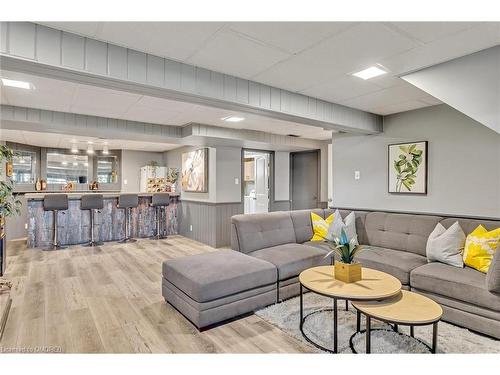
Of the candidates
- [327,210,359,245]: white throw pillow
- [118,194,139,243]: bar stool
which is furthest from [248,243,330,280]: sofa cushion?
[118,194,139,243]: bar stool

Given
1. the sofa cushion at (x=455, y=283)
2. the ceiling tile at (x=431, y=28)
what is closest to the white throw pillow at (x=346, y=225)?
the sofa cushion at (x=455, y=283)

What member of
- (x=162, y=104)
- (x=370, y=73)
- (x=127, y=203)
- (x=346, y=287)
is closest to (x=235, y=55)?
(x=370, y=73)

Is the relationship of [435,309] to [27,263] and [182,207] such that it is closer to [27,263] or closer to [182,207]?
[27,263]

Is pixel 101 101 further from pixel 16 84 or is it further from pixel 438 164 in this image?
pixel 438 164

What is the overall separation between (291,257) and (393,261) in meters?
1.08

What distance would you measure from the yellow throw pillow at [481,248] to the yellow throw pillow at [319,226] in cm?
163

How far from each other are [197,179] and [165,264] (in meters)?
3.47

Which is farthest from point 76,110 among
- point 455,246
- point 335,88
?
point 455,246

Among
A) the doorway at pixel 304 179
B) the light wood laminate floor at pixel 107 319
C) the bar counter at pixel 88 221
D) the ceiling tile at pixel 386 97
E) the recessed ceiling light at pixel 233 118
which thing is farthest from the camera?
the doorway at pixel 304 179

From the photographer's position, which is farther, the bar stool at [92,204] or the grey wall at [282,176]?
the grey wall at [282,176]

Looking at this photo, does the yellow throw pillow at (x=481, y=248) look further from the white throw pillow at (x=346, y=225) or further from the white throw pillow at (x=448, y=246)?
the white throw pillow at (x=346, y=225)

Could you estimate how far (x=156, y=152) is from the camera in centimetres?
852

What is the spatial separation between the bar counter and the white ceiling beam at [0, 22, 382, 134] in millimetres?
4291

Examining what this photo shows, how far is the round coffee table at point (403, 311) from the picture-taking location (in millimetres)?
1798
